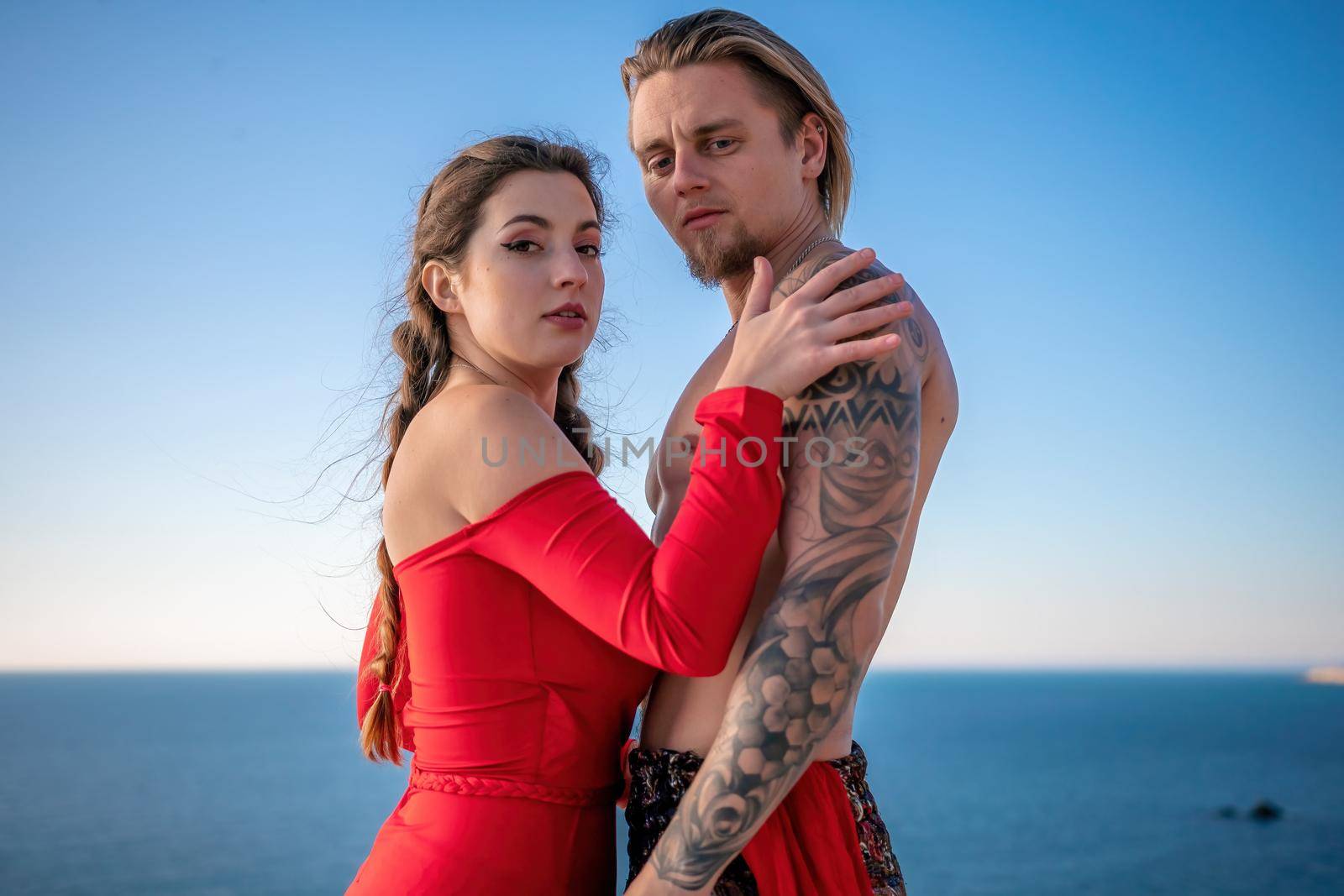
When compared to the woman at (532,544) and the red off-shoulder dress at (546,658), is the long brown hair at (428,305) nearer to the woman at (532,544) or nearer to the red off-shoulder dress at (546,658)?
the woman at (532,544)

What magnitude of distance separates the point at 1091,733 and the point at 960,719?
2253 centimetres

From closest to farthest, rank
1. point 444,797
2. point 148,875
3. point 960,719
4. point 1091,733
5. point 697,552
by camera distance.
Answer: point 697,552, point 444,797, point 148,875, point 1091,733, point 960,719

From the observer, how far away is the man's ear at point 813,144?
9.37 ft

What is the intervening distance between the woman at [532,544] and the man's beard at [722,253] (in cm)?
28

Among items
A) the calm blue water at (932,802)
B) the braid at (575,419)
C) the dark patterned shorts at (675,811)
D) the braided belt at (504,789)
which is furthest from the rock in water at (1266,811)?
the braided belt at (504,789)

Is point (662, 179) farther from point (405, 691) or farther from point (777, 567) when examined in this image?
point (405, 691)

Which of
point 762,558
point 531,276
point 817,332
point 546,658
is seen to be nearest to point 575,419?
→ point 531,276

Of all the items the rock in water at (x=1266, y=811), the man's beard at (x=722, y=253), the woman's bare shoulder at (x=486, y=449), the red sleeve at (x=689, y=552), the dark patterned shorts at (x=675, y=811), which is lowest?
the dark patterned shorts at (x=675, y=811)

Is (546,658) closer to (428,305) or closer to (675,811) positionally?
(675,811)

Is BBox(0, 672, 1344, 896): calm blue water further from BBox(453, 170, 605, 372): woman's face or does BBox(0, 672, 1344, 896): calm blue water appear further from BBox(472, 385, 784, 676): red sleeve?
BBox(472, 385, 784, 676): red sleeve

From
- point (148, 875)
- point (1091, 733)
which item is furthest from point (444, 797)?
point (1091, 733)

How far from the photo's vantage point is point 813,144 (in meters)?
2.88

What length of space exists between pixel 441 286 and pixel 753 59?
1.05m

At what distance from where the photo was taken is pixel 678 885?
208 centimetres
